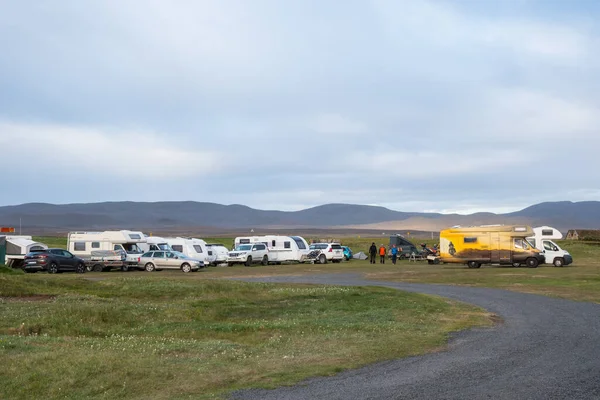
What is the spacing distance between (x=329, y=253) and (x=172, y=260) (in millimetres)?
15315

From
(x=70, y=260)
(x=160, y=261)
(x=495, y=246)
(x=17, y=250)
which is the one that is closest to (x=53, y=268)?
(x=70, y=260)

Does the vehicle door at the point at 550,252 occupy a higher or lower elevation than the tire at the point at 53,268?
higher

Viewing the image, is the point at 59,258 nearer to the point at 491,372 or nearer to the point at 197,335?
the point at 197,335

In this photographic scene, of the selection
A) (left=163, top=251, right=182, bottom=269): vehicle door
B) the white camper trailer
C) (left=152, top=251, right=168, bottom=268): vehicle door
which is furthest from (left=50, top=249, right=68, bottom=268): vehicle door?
(left=163, top=251, right=182, bottom=269): vehicle door

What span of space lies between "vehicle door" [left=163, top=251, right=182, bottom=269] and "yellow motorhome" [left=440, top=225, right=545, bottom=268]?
18768 mm

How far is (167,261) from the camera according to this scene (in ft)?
155

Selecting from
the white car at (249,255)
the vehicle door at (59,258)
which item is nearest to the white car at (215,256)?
the white car at (249,255)

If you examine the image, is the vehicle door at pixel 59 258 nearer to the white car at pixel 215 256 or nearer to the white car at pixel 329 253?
the white car at pixel 215 256

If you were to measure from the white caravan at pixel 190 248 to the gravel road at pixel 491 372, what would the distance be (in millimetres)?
36461

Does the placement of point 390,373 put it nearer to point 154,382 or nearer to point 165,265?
point 154,382

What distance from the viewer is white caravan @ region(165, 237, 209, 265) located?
5191cm

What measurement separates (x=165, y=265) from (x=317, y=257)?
1444cm

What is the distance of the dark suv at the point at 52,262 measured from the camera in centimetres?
4389

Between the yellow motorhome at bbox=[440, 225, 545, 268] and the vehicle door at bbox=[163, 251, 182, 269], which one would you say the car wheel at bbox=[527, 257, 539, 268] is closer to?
the yellow motorhome at bbox=[440, 225, 545, 268]
